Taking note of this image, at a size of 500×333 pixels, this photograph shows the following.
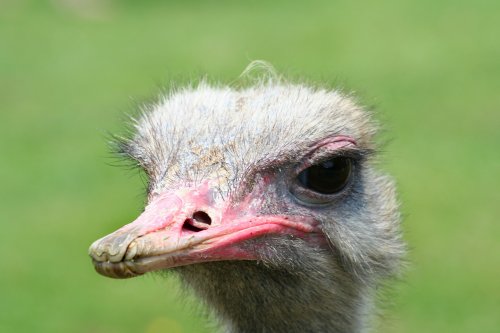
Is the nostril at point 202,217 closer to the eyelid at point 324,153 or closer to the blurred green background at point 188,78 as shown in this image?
the eyelid at point 324,153

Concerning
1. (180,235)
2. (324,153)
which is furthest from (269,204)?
(180,235)

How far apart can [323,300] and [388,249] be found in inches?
9.9

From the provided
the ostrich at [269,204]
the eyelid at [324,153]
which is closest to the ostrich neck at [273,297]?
the ostrich at [269,204]

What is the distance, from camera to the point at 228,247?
6.43ft

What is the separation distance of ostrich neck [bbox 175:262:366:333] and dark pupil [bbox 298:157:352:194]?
0.18 meters

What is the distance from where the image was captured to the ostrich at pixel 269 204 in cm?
201

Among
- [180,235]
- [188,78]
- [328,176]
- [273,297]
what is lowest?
[180,235]

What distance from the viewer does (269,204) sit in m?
2.14

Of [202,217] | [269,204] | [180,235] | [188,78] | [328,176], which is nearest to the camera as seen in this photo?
[180,235]

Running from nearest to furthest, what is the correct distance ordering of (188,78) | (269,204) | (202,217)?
(202,217)
(269,204)
(188,78)

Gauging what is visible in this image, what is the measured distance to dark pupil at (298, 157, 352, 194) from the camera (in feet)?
7.29

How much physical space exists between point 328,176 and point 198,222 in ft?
1.41

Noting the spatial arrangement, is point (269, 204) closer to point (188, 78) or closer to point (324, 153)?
point (324, 153)

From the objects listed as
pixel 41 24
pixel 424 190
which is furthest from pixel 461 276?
pixel 41 24
